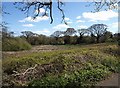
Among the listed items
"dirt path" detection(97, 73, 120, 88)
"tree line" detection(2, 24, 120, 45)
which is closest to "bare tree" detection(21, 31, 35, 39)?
"tree line" detection(2, 24, 120, 45)

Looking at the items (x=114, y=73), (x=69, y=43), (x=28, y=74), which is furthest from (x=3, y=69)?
(x=69, y=43)

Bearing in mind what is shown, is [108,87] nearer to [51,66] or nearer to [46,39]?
[51,66]

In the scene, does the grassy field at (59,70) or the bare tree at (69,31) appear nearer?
the grassy field at (59,70)

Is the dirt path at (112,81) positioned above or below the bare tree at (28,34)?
below

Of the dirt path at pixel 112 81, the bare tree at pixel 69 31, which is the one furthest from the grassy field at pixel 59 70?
the bare tree at pixel 69 31

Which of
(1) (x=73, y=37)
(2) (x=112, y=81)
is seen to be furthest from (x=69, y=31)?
(2) (x=112, y=81)

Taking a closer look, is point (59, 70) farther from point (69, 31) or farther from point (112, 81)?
point (69, 31)

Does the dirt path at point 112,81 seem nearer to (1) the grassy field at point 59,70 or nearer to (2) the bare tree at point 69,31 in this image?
(1) the grassy field at point 59,70

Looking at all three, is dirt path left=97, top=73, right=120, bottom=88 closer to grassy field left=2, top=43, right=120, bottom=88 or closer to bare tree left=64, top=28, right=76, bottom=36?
grassy field left=2, top=43, right=120, bottom=88

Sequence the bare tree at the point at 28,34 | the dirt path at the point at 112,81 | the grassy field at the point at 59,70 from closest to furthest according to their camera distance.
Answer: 1. the grassy field at the point at 59,70
2. the dirt path at the point at 112,81
3. the bare tree at the point at 28,34

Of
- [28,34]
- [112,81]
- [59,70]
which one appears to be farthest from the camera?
[28,34]

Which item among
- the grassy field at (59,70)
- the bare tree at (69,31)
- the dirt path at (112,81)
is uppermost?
the bare tree at (69,31)

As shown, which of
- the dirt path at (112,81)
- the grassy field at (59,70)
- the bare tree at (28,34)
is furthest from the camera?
the bare tree at (28,34)

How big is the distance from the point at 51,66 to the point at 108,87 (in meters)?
3.28
